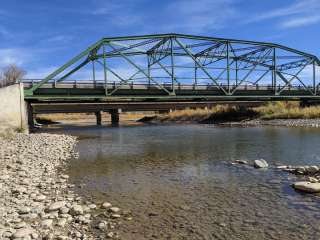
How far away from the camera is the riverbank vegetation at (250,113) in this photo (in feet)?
225

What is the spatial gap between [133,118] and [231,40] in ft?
211

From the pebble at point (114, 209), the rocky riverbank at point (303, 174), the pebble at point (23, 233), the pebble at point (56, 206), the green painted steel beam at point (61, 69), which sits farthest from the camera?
the green painted steel beam at point (61, 69)

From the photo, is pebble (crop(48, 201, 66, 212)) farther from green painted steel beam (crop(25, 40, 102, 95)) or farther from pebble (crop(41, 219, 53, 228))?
green painted steel beam (crop(25, 40, 102, 95))

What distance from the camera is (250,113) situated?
7900 cm

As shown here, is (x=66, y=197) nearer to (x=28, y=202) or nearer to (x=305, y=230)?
(x=28, y=202)

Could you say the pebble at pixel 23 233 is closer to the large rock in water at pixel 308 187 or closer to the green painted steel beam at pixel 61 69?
the large rock in water at pixel 308 187

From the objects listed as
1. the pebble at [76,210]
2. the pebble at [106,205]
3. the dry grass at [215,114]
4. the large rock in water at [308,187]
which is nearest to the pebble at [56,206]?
the pebble at [76,210]

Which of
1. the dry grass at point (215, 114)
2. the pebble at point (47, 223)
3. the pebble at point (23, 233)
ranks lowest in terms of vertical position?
the pebble at point (47, 223)

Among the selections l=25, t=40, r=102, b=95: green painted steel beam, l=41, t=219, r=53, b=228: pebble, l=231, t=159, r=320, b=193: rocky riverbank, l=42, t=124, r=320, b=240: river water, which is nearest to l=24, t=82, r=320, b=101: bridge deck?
l=25, t=40, r=102, b=95: green painted steel beam

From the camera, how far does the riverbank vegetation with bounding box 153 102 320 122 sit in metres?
68.5

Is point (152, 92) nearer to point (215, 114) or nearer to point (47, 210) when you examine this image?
point (215, 114)

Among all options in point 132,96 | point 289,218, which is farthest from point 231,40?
point 289,218

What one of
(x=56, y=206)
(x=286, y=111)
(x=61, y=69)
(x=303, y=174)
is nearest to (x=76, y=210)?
(x=56, y=206)

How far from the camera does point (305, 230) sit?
370 inches
